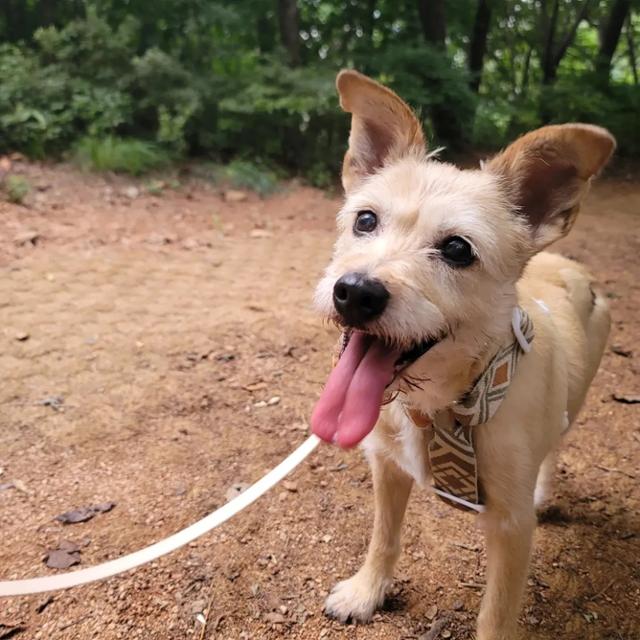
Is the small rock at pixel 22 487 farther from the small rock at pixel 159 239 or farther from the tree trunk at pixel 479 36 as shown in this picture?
the tree trunk at pixel 479 36

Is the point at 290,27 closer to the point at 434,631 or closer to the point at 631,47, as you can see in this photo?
the point at 631,47

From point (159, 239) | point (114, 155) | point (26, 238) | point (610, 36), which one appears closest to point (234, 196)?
point (114, 155)

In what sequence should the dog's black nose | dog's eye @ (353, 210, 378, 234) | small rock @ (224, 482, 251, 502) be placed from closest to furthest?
the dog's black nose, dog's eye @ (353, 210, 378, 234), small rock @ (224, 482, 251, 502)

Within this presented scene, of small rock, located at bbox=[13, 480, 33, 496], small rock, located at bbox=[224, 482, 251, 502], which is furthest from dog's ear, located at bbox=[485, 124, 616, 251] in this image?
small rock, located at bbox=[13, 480, 33, 496]

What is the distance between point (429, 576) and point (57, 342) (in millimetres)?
3557

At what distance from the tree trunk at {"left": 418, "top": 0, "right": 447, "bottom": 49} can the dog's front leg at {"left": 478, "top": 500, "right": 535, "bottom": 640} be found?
37.7 feet

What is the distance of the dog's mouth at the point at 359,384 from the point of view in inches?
81.7

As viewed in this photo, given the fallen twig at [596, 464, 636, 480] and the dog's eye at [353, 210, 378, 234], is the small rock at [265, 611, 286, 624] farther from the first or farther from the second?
the fallen twig at [596, 464, 636, 480]

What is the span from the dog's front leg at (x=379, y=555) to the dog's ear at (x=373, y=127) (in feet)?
4.64

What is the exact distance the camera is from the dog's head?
208cm

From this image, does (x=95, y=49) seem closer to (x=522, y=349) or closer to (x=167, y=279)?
(x=167, y=279)

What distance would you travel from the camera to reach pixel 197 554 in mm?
3064

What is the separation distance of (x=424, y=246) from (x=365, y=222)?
347 millimetres

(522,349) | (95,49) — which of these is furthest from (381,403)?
(95,49)
